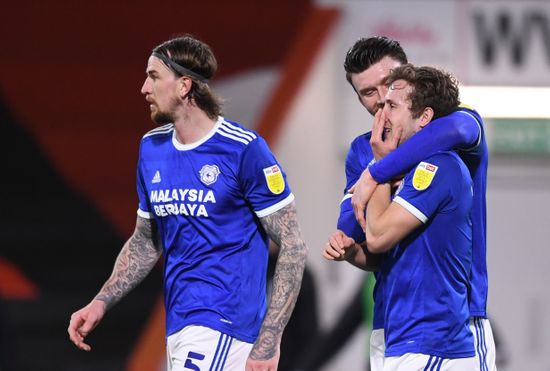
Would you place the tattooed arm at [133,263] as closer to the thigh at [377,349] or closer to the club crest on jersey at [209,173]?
the club crest on jersey at [209,173]

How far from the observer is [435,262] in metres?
3.69

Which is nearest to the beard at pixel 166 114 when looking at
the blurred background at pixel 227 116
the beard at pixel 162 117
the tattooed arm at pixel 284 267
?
the beard at pixel 162 117

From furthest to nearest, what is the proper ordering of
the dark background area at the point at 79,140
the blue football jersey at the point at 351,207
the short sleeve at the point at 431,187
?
the dark background area at the point at 79,140 < the blue football jersey at the point at 351,207 < the short sleeve at the point at 431,187

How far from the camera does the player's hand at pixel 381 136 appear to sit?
383 centimetres

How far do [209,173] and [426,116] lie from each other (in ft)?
2.83

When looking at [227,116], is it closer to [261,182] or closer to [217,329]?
[261,182]

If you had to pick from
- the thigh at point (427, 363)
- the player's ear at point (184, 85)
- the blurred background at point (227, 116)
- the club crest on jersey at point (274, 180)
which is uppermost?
the blurred background at point (227, 116)

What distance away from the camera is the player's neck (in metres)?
4.31

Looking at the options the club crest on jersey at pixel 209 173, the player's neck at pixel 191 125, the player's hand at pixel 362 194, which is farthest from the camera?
the player's neck at pixel 191 125

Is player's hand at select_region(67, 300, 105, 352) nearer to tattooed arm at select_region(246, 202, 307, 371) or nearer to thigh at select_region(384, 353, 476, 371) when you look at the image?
tattooed arm at select_region(246, 202, 307, 371)

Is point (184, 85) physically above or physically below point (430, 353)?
above

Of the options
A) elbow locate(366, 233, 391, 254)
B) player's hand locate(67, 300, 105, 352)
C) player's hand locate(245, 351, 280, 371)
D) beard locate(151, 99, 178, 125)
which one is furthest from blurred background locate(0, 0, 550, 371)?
elbow locate(366, 233, 391, 254)

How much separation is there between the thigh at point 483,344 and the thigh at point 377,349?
34cm

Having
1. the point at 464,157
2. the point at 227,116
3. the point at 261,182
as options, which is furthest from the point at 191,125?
the point at 227,116
